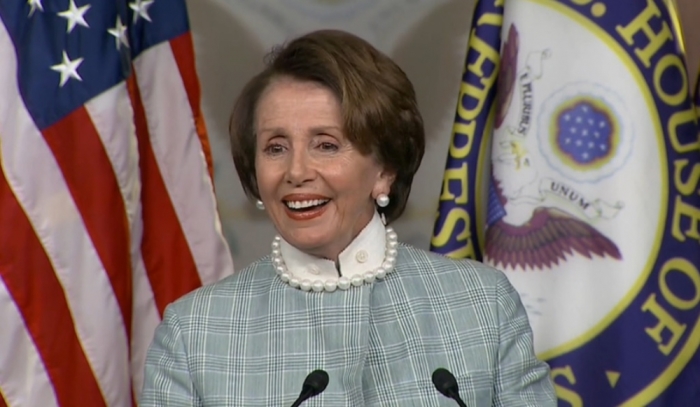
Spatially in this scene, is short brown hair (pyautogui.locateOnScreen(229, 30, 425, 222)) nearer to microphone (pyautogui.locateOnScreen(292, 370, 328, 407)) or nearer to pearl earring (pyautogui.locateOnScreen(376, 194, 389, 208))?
pearl earring (pyautogui.locateOnScreen(376, 194, 389, 208))

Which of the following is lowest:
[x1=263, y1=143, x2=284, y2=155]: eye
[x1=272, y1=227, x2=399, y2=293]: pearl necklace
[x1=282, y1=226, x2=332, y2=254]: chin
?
[x1=272, y1=227, x2=399, y2=293]: pearl necklace

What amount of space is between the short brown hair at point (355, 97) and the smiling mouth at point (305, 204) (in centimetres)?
11

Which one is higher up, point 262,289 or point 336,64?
point 336,64

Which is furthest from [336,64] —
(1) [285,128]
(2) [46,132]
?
(2) [46,132]

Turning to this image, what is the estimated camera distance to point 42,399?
2.33 m

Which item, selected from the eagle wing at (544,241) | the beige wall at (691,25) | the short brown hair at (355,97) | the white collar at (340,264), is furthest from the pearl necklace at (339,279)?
the beige wall at (691,25)

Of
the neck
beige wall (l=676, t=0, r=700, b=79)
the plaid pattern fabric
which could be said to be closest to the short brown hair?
the neck

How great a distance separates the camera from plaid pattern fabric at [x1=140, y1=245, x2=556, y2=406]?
1.63 metres

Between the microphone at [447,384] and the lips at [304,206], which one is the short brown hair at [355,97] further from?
the microphone at [447,384]

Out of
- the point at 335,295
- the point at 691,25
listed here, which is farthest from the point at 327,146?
the point at 691,25

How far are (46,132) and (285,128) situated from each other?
910mm

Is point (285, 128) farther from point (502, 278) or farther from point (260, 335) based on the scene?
point (502, 278)

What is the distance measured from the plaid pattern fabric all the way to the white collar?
0.02 m

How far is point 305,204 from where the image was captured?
1.64 meters
